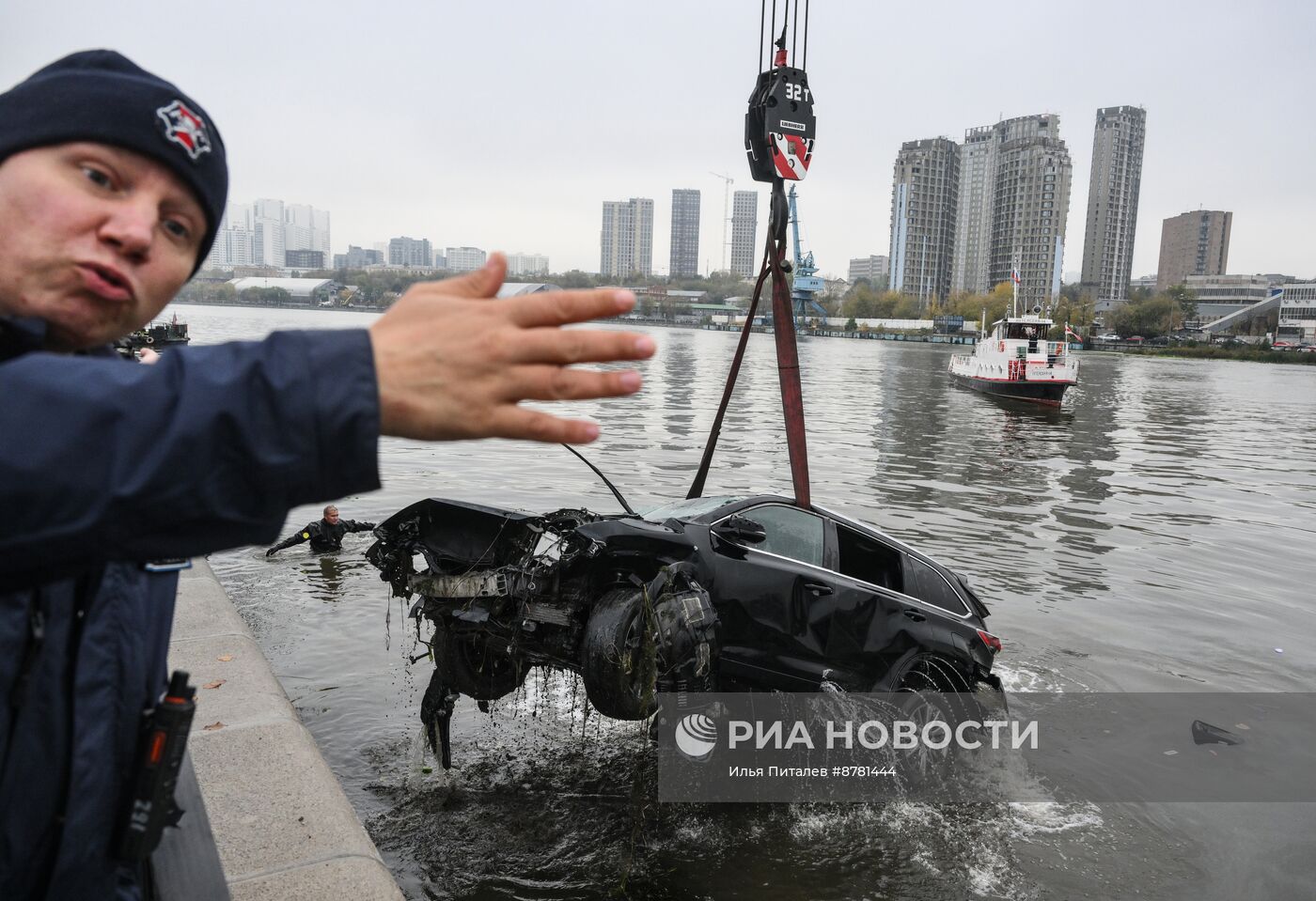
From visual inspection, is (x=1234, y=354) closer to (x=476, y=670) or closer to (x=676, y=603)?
(x=676, y=603)

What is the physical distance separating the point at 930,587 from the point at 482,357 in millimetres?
7342

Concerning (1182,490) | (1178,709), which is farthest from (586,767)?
(1182,490)

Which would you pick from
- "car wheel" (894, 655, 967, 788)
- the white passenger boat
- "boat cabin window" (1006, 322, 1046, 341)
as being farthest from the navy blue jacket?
"boat cabin window" (1006, 322, 1046, 341)

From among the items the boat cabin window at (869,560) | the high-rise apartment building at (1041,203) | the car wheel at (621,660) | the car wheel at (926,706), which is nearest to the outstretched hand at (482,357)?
the car wheel at (621,660)

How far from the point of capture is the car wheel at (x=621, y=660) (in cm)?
557

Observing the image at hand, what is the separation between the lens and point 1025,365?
4738 centimetres

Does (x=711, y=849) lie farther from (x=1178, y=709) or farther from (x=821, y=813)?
(x=1178, y=709)

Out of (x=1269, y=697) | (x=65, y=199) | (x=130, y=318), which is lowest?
(x=1269, y=697)

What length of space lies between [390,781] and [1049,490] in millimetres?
A: 19251

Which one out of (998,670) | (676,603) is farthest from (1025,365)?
(676,603)

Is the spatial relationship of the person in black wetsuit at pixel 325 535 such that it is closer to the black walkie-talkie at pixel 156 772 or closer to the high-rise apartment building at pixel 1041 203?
the black walkie-talkie at pixel 156 772

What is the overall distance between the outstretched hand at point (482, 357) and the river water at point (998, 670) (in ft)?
2.14

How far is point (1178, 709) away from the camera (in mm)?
9281

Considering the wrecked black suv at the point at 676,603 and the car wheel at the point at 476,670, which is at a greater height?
the wrecked black suv at the point at 676,603
